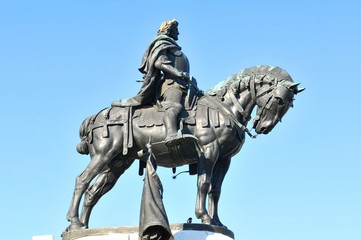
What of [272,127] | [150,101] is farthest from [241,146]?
[150,101]

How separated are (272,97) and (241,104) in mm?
651

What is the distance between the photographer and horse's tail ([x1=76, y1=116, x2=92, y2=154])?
17750 mm

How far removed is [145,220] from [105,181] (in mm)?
2939

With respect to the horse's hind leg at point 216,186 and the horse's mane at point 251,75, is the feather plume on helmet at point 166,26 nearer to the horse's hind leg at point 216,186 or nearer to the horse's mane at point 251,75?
the horse's mane at point 251,75

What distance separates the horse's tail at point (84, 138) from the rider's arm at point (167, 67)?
1.79m

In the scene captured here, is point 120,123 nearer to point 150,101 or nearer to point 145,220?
point 150,101

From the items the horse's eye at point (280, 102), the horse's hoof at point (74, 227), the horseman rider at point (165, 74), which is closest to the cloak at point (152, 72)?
the horseman rider at point (165, 74)

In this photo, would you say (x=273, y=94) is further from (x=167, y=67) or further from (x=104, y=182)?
(x=104, y=182)

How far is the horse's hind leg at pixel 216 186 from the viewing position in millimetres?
16936

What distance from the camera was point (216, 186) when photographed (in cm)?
1722

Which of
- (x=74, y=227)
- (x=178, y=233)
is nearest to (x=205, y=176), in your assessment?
(x=178, y=233)

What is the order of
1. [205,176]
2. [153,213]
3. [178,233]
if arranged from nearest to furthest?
[153,213]
[178,233]
[205,176]

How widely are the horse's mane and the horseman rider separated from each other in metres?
0.68

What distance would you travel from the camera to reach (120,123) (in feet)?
57.0
